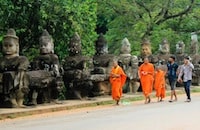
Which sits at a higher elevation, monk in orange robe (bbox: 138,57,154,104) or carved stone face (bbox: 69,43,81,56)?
carved stone face (bbox: 69,43,81,56)

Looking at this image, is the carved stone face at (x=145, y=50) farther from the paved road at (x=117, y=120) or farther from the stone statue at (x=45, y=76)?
the paved road at (x=117, y=120)

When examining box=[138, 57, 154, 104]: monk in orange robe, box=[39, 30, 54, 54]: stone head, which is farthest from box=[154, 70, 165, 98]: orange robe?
box=[39, 30, 54, 54]: stone head

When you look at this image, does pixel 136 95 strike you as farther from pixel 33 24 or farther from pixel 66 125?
pixel 66 125

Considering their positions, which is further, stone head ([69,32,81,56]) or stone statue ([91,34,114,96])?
stone statue ([91,34,114,96])

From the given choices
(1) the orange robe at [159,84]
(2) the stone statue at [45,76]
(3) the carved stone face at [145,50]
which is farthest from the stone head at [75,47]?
(3) the carved stone face at [145,50]

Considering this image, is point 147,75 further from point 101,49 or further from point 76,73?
point 76,73

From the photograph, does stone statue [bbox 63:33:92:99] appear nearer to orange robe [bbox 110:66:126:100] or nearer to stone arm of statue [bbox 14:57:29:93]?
orange robe [bbox 110:66:126:100]

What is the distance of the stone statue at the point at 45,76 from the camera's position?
55.2 ft

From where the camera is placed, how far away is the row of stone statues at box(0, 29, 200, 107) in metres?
16.3

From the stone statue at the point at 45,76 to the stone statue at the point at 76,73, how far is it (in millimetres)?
631

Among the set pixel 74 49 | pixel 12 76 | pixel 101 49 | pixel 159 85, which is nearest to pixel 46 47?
pixel 74 49

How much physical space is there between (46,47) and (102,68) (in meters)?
3.39

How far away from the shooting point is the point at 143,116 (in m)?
14.1

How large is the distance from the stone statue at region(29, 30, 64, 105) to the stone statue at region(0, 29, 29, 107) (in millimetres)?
475
